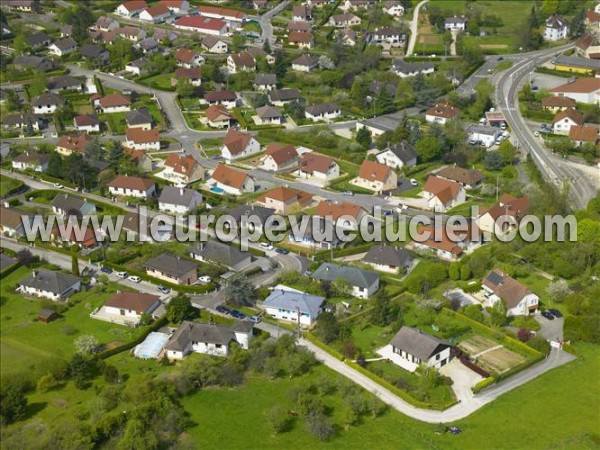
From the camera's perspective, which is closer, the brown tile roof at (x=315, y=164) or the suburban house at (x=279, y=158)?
the brown tile roof at (x=315, y=164)

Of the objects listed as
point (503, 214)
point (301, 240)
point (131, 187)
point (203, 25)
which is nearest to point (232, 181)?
point (131, 187)

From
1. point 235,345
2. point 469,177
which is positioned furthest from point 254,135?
point 235,345

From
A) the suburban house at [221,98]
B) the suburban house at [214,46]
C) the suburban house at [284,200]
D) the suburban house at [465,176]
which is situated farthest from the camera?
the suburban house at [214,46]

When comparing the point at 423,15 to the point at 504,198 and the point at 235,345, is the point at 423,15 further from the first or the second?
the point at 235,345

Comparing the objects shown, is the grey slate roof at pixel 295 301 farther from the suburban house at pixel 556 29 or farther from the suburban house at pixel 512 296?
the suburban house at pixel 556 29

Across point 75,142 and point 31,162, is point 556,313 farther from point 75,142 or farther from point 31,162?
point 31,162

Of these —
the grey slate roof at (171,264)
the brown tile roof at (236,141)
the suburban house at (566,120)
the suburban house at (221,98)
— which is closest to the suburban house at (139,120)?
the suburban house at (221,98)

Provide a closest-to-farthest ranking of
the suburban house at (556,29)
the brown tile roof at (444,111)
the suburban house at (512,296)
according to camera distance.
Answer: the suburban house at (512,296)
the brown tile roof at (444,111)
the suburban house at (556,29)

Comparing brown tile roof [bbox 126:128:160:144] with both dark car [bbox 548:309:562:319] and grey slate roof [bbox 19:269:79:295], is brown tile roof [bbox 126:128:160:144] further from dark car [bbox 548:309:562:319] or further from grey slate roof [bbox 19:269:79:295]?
dark car [bbox 548:309:562:319]
